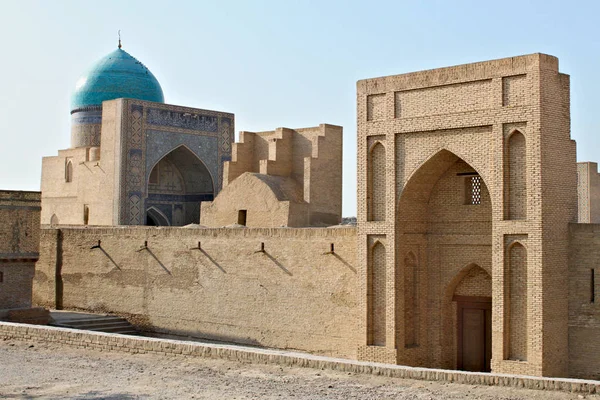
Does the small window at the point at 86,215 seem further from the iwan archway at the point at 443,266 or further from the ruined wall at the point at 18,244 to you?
the iwan archway at the point at 443,266

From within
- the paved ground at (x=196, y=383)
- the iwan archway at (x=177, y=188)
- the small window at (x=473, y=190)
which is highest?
the iwan archway at (x=177, y=188)

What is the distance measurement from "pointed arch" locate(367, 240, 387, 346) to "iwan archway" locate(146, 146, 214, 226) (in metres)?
12.3

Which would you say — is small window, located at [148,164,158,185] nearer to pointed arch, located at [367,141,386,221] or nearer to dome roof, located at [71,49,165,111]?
dome roof, located at [71,49,165,111]

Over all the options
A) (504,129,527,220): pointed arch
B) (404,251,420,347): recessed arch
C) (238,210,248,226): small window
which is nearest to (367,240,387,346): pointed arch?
(404,251,420,347): recessed arch

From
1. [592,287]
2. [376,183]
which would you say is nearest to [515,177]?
[592,287]

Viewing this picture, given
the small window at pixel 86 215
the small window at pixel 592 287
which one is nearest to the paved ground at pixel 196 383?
the small window at pixel 592 287

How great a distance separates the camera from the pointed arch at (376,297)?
1277 centimetres

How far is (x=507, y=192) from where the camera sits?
11.5 metres

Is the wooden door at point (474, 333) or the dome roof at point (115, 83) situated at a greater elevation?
the dome roof at point (115, 83)

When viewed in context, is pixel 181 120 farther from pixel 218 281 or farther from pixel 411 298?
pixel 411 298

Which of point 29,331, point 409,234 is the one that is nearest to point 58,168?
point 29,331

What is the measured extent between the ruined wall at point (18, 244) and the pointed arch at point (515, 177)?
33.3 feet

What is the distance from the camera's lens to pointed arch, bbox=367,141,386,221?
1289 cm

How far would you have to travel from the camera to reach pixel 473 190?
1273 cm
